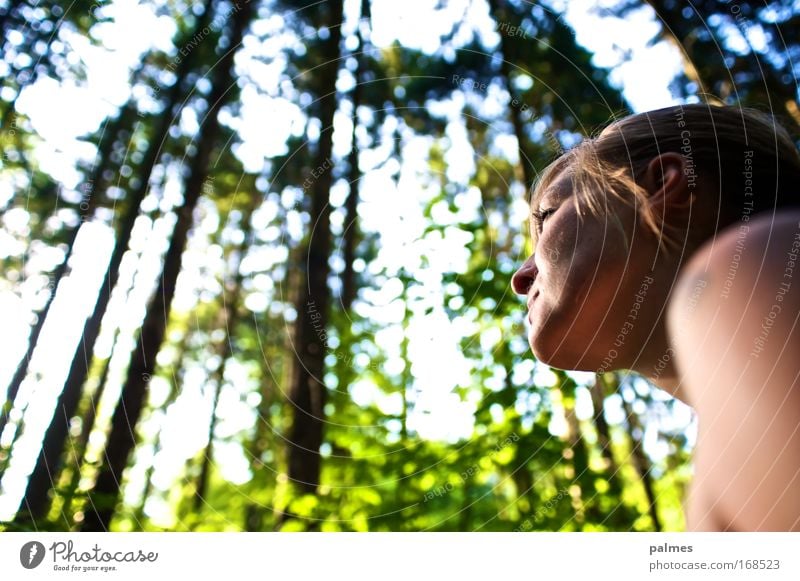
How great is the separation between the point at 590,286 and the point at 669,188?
198 millimetres

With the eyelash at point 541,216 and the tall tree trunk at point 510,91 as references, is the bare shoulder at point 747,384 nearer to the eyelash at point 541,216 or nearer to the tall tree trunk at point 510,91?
the eyelash at point 541,216

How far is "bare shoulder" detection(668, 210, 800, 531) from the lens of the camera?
744 millimetres

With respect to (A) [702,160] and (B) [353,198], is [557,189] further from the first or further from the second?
(B) [353,198]

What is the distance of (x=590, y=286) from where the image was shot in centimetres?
104

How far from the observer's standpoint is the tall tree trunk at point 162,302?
307 centimetres

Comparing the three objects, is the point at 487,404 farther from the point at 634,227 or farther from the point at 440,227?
the point at 634,227

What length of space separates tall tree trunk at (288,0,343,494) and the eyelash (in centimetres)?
204

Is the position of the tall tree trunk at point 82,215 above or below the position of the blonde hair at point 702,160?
above

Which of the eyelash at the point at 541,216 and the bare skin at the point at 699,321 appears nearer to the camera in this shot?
the bare skin at the point at 699,321

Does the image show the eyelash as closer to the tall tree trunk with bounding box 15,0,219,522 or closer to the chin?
the chin

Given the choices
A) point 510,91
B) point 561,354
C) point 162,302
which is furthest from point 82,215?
point 561,354

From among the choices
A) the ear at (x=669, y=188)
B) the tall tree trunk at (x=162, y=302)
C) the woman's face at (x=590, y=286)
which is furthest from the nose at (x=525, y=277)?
the tall tree trunk at (x=162, y=302)

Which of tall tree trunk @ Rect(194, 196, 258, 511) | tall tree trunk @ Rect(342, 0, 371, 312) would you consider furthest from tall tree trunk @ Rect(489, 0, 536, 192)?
tall tree trunk @ Rect(194, 196, 258, 511)

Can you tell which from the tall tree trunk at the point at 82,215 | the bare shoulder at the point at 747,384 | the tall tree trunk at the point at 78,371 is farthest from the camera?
the tall tree trunk at the point at 82,215
